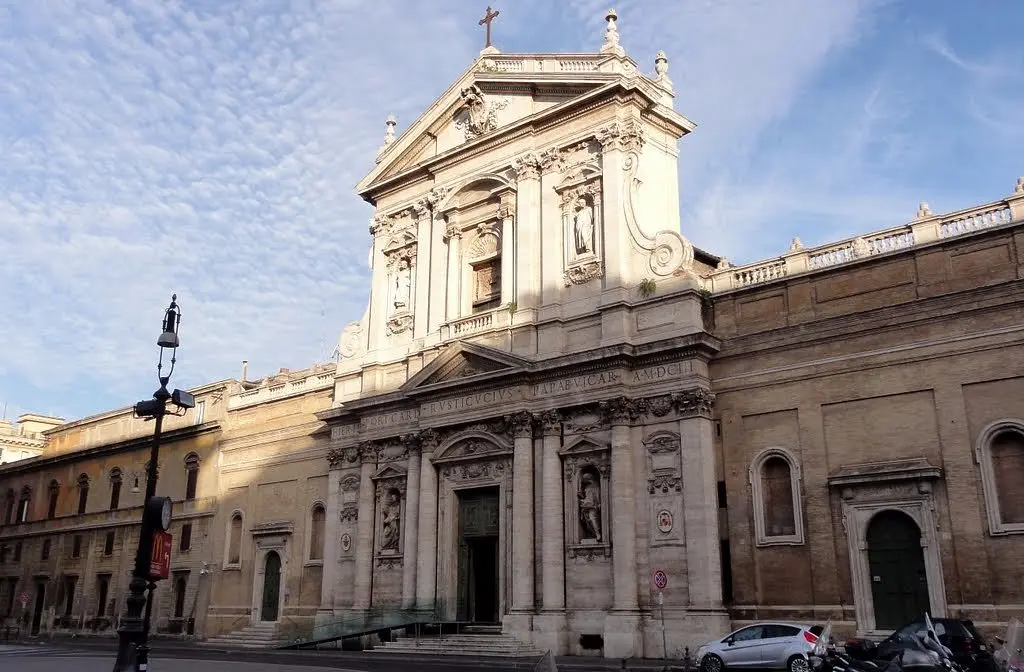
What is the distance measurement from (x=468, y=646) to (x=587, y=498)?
5501 mm

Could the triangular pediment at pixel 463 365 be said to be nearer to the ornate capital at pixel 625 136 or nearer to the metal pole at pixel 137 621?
the ornate capital at pixel 625 136

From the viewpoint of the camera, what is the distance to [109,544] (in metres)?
47.8

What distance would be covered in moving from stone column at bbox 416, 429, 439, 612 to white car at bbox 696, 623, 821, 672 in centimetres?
1136

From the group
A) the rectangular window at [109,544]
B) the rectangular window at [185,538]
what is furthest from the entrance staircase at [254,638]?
the rectangular window at [109,544]

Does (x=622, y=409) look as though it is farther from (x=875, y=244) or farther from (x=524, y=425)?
(x=875, y=244)

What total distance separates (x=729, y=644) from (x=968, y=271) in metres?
10.8

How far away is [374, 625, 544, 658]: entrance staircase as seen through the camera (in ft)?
88.4

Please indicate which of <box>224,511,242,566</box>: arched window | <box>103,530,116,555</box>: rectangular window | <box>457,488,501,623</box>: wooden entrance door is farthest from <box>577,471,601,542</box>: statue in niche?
<box>103,530,116,555</box>: rectangular window

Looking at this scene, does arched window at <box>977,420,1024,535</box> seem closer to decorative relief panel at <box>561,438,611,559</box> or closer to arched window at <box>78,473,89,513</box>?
decorative relief panel at <box>561,438,611,559</box>

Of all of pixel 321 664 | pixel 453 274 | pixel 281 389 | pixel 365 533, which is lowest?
pixel 321 664

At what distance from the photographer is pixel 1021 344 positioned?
22359 mm

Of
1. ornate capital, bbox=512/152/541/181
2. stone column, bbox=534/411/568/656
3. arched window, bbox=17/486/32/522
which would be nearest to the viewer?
stone column, bbox=534/411/568/656

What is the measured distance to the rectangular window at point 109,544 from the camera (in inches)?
1874

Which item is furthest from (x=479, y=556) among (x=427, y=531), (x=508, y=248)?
(x=508, y=248)
